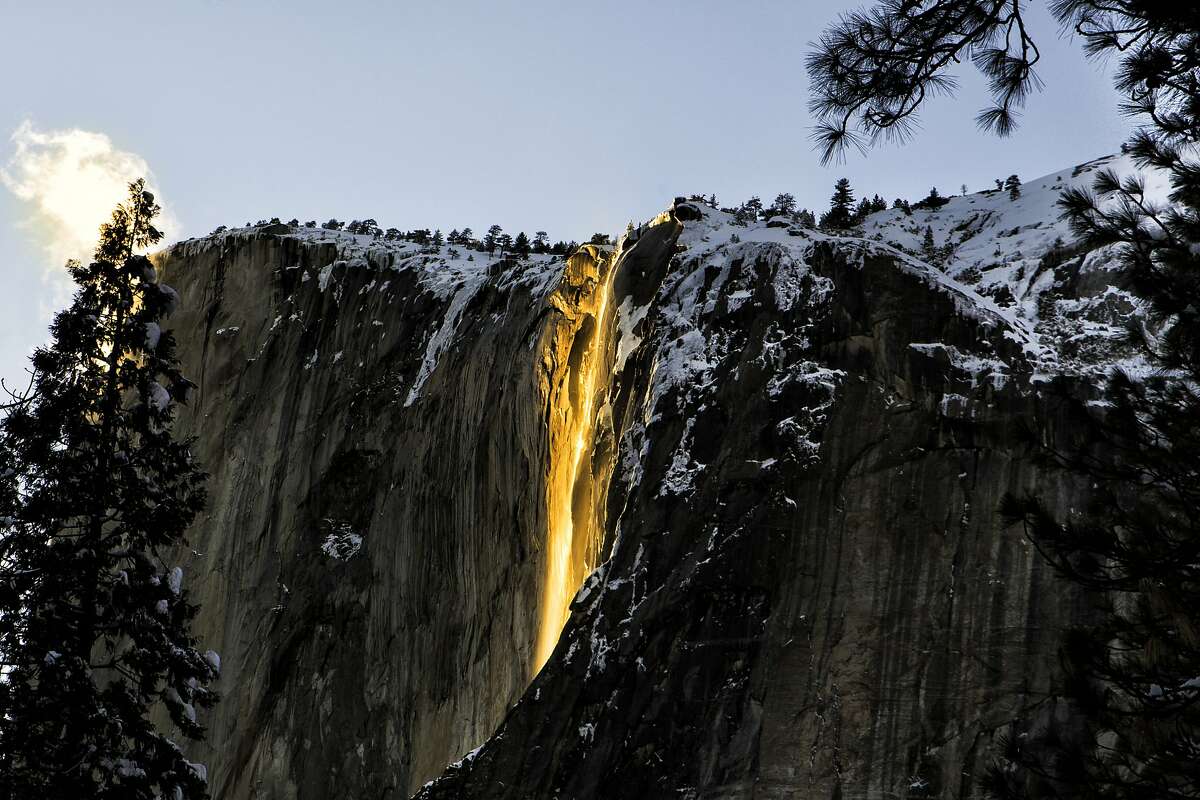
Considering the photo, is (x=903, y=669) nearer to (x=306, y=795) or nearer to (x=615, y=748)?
(x=615, y=748)

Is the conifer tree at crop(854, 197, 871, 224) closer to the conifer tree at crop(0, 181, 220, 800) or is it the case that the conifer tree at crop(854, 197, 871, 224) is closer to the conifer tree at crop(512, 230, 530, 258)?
the conifer tree at crop(512, 230, 530, 258)

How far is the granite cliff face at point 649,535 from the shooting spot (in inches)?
771

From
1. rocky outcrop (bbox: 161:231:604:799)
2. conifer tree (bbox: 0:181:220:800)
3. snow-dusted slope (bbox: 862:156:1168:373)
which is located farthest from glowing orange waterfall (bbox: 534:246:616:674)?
conifer tree (bbox: 0:181:220:800)

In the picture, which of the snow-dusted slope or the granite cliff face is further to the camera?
the snow-dusted slope

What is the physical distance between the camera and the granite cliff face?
19594 mm

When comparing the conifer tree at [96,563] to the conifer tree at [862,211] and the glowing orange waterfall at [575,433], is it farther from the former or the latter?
the conifer tree at [862,211]

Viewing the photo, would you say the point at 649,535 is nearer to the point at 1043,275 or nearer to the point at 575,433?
the point at 575,433

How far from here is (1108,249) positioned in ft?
79.3

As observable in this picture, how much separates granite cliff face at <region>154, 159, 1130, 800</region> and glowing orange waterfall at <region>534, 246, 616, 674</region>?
0.28 feet

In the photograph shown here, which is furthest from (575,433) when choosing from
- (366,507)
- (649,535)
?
(366,507)

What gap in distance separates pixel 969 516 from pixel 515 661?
11.2 m

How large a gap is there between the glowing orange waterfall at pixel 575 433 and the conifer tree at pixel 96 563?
1056 centimetres

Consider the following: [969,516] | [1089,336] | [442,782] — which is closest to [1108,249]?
[1089,336]

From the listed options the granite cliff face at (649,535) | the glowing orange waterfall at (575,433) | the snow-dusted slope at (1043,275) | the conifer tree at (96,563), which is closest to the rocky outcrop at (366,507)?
the granite cliff face at (649,535)
